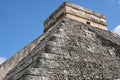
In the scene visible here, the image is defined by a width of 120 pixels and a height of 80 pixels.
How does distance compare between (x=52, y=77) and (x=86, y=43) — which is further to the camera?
(x=86, y=43)

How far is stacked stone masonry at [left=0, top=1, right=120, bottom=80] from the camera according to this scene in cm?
457

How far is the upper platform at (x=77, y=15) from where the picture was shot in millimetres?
7604

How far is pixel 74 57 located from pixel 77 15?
107 inches

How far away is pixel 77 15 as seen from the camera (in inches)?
300

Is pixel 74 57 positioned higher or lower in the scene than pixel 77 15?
lower

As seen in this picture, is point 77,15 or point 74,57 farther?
point 77,15

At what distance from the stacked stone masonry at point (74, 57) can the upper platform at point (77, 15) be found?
1029mm

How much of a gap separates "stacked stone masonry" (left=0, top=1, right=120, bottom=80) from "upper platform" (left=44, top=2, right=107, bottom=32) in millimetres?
1029

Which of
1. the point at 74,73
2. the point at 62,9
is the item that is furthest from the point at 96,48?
the point at 62,9

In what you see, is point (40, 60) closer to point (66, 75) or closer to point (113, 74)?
point (66, 75)

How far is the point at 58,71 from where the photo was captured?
4.63 metres

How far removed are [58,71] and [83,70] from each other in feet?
2.08

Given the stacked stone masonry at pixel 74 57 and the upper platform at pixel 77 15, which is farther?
the upper platform at pixel 77 15

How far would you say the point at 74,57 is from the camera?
5.16 m
